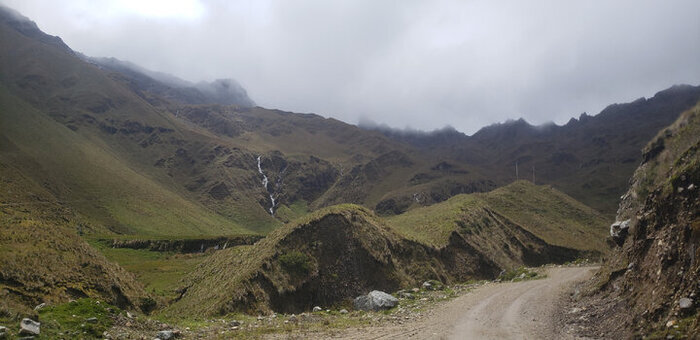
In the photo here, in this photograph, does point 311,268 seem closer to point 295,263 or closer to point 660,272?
point 295,263

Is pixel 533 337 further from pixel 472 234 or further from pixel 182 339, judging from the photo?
pixel 472 234

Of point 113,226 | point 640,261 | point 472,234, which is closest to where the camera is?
point 640,261

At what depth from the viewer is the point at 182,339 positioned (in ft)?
49.9

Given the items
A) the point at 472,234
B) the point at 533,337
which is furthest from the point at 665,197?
the point at 472,234

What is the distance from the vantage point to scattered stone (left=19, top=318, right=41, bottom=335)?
443 inches

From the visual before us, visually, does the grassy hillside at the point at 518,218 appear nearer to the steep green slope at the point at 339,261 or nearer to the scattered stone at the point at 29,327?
the steep green slope at the point at 339,261

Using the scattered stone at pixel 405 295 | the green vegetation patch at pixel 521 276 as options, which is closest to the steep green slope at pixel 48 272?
the scattered stone at pixel 405 295

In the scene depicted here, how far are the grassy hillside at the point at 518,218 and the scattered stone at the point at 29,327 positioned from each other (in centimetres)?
3330

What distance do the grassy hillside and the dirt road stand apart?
18.0 m

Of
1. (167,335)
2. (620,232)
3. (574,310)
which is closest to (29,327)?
(167,335)

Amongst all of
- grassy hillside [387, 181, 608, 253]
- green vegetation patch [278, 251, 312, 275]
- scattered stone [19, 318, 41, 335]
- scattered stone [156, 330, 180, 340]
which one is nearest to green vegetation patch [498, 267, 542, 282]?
grassy hillside [387, 181, 608, 253]

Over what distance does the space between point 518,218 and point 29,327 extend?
7366 cm

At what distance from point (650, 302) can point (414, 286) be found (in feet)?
76.3

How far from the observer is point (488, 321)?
17.6 metres
